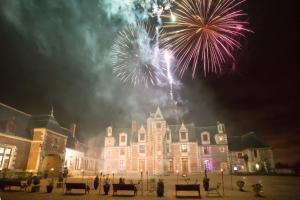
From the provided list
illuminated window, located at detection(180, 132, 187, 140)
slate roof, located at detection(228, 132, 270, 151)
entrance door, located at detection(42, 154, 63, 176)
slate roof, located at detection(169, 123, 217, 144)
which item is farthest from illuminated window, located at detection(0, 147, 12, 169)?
slate roof, located at detection(228, 132, 270, 151)

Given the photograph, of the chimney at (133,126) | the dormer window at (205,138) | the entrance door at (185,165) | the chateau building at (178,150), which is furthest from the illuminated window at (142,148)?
the dormer window at (205,138)


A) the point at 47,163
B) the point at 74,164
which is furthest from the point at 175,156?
the point at 47,163

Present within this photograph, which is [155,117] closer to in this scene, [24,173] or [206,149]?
[206,149]

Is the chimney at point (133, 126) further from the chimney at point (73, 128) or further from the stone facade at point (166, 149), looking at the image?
the chimney at point (73, 128)

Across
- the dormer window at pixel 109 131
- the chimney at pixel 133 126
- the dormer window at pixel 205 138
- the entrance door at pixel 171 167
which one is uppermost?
the chimney at pixel 133 126

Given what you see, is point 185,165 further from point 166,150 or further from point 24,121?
point 24,121

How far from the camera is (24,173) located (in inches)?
1079

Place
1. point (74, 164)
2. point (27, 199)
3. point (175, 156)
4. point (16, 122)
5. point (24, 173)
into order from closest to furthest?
point (27, 199)
point (24, 173)
point (16, 122)
point (74, 164)
point (175, 156)

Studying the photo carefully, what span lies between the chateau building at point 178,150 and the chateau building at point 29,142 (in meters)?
11.9

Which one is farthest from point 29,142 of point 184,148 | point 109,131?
point 184,148

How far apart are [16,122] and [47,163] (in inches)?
370

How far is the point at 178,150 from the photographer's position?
46375 mm

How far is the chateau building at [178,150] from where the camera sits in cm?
4475

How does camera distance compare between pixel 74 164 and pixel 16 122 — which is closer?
pixel 16 122
